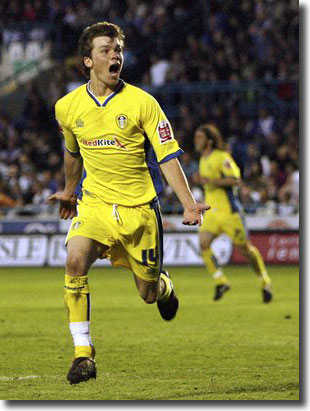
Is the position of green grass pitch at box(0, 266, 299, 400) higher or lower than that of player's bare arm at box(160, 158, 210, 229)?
lower

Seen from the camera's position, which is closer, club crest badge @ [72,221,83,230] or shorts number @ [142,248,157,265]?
club crest badge @ [72,221,83,230]

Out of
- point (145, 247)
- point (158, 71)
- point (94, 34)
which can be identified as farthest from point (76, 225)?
point (158, 71)

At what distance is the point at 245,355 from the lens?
30.9ft

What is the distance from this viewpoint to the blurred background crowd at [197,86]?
2398 cm

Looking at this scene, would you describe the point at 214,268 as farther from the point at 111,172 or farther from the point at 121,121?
the point at 121,121

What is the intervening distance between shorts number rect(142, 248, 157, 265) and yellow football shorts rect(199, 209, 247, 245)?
696 centimetres

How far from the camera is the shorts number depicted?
8.00 meters

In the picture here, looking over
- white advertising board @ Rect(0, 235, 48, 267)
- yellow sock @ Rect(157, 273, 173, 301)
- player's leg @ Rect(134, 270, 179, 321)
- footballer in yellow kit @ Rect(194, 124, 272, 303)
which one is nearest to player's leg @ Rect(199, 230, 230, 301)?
footballer in yellow kit @ Rect(194, 124, 272, 303)

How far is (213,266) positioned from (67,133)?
7.33m

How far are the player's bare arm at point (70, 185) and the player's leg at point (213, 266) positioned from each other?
21.9 feet

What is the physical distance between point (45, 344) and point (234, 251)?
12.2m

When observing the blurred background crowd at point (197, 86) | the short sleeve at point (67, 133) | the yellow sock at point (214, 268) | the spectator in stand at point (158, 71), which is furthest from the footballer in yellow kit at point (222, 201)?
the spectator in stand at point (158, 71)

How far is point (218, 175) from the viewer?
49.3 ft

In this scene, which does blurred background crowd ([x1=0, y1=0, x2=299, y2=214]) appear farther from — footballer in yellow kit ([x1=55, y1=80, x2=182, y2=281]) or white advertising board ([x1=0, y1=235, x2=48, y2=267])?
footballer in yellow kit ([x1=55, y1=80, x2=182, y2=281])
